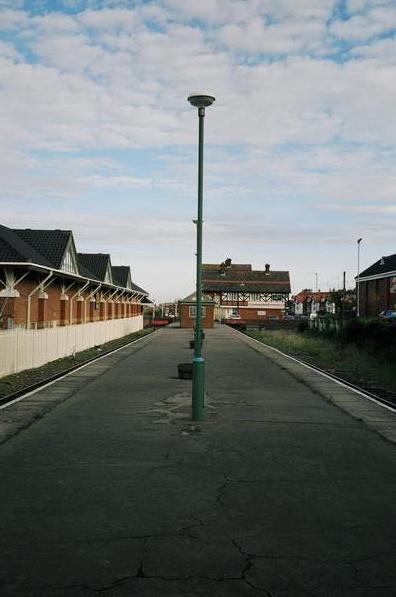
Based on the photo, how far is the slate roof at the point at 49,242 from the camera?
3400 centimetres

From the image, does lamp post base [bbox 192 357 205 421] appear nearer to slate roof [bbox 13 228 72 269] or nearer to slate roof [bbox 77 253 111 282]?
slate roof [bbox 13 228 72 269]

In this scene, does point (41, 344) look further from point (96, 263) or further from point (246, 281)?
point (246, 281)

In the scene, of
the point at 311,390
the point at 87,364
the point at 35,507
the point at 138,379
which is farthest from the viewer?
the point at 87,364

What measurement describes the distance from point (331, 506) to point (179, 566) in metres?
2.17

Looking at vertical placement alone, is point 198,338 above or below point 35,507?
above

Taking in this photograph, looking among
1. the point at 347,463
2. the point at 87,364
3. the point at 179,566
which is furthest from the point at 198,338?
the point at 87,364

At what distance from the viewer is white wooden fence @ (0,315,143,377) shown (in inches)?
717

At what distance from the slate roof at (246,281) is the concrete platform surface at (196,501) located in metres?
88.3

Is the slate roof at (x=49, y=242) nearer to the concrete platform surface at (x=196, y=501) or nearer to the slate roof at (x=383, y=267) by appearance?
the concrete platform surface at (x=196, y=501)

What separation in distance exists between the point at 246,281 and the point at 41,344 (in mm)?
82201

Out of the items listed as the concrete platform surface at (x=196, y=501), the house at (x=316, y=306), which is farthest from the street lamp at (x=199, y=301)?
the house at (x=316, y=306)

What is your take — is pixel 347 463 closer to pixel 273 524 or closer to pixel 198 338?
pixel 273 524

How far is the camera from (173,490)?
6.67m

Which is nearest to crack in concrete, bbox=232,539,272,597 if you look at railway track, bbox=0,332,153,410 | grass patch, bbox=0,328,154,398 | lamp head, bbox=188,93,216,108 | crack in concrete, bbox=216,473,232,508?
crack in concrete, bbox=216,473,232,508
